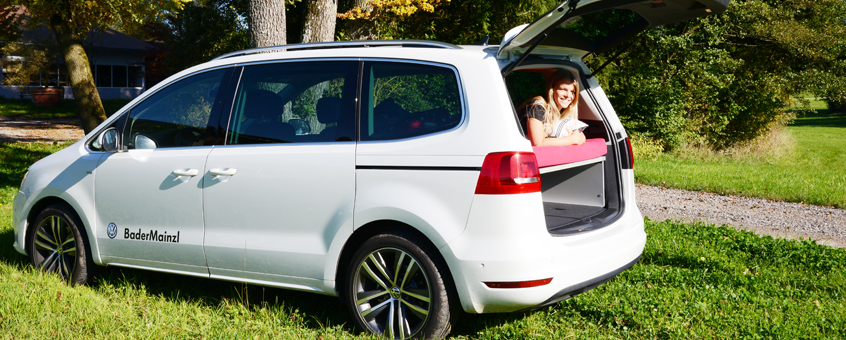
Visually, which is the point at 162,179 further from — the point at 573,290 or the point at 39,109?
the point at 39,109

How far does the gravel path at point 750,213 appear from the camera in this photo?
283 inches

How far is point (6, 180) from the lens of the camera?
34.2 ft

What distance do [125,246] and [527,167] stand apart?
10.2 ft

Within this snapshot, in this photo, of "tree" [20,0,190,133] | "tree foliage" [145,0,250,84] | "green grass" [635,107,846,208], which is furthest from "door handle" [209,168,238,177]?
"tree foliage" [145,0,250,84]

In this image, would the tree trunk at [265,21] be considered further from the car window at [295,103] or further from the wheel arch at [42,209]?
the car window at [295,103]

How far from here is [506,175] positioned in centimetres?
330

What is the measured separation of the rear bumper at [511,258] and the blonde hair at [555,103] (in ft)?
3.92

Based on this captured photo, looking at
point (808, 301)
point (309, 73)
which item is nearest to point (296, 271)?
point (309, 73)

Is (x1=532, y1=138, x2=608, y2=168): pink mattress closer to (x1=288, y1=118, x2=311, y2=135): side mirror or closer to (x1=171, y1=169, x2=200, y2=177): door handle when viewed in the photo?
(x1=288, y1=118, x2=311, y2=135): side mirror

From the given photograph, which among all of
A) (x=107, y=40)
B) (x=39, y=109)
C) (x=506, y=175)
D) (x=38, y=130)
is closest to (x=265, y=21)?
(x=506, y=175)

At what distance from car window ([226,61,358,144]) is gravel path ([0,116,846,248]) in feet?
17.0

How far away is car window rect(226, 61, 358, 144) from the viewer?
393 centimetres

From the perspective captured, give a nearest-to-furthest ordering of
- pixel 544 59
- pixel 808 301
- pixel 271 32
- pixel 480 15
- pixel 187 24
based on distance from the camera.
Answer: pixel 544 59 < pixel 808 301 < pixel 271 32 < pixel 480 15 < pixel 187 24

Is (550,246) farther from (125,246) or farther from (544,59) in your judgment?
(125,246)
